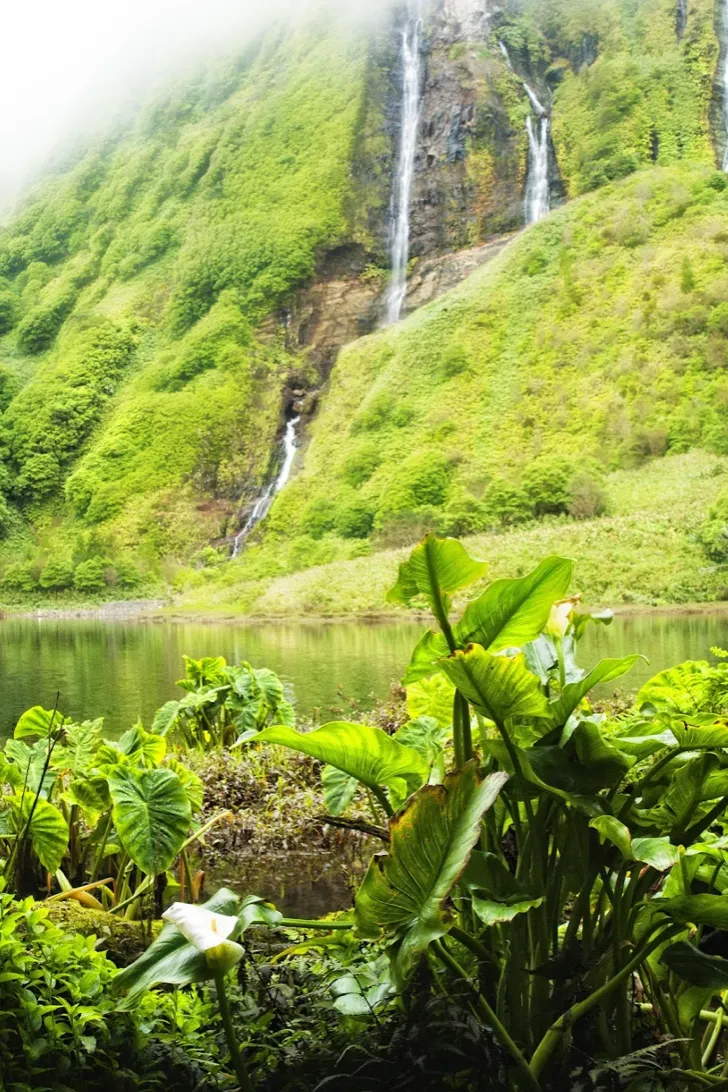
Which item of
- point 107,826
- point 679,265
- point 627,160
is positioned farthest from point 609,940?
point 627,160

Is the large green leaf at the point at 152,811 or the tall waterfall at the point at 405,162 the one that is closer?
the large green leaf at the point at 152,811

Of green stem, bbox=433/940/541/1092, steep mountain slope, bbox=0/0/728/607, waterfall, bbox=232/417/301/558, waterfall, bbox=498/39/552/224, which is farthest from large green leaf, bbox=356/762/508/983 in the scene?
waterfall, bbox=498/39/552/224

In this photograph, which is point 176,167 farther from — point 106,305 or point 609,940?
point 609,940

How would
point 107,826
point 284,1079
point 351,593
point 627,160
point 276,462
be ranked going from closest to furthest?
point 284,1079, point 107,826, point 351,593, point 276,462, point 627,160

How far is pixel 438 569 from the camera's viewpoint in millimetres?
979

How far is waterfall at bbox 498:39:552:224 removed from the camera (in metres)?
18.2

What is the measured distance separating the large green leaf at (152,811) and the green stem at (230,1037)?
1.85 ft

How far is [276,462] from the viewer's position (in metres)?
15.8

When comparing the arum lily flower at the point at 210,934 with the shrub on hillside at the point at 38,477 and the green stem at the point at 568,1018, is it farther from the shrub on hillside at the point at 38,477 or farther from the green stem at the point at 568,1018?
the shrub on hillside at the point at 38,477

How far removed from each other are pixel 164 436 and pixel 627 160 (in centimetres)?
972

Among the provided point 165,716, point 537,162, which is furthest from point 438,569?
point 537,162

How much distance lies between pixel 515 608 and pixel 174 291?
19426 mm

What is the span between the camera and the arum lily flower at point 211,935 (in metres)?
0.75

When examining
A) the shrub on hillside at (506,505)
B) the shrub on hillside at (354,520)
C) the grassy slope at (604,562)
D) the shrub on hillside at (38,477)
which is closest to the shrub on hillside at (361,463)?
the shrub on hillside at (354,520)
